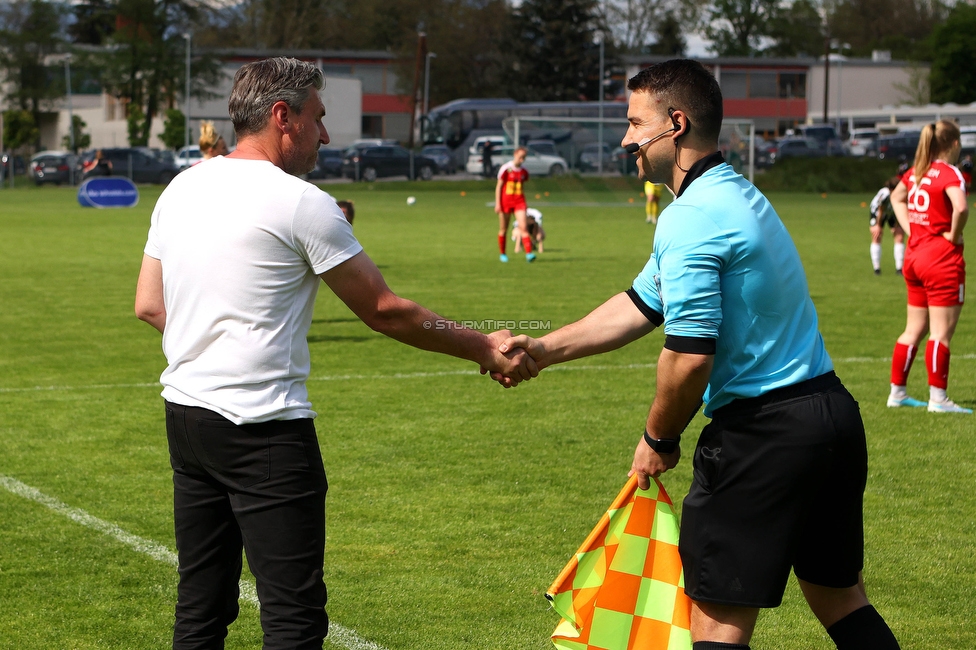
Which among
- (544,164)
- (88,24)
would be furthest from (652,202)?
(88,24)

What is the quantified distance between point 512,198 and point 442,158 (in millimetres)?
42796

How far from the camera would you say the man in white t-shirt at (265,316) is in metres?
3.29

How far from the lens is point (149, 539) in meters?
6.00

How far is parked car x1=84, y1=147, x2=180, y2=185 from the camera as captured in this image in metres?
58.0

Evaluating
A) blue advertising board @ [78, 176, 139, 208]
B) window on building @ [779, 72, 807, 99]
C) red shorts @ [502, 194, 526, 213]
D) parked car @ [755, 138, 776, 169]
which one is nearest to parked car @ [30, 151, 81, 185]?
blue advertising board @ [78, 176, 139, 208]

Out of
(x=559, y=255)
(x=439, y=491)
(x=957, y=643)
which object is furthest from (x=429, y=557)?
(x=559, y=255)

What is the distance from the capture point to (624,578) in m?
3.69

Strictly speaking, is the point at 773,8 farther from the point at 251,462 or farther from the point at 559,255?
the point at 251,462

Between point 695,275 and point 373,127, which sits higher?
point 373,127

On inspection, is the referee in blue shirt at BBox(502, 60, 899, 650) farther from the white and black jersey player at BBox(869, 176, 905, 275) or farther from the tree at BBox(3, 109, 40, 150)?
the tree at BBox(3, 109, 40, 150)

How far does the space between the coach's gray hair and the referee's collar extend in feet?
3.65

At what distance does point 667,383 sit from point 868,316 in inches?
493

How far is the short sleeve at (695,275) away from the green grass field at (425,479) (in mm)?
2047

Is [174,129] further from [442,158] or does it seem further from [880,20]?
[880,20]
